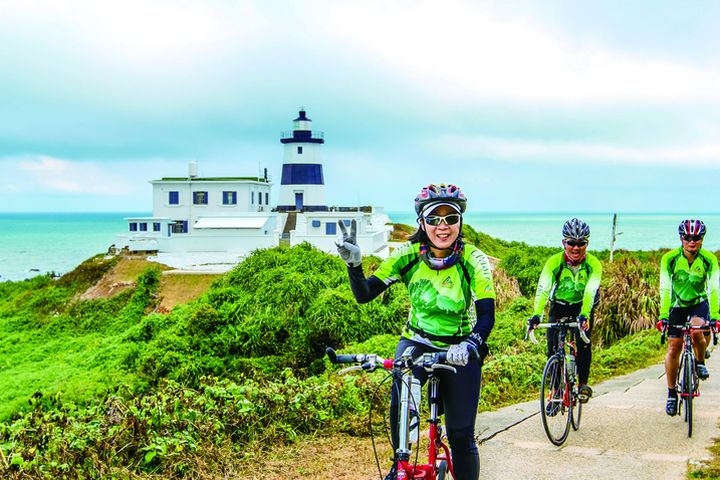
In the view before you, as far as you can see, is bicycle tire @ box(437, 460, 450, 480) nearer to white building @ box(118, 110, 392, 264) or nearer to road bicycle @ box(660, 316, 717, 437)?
road bicycle @ box(660, 316, 717, 437)

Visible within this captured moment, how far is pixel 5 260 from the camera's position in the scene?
333 feet

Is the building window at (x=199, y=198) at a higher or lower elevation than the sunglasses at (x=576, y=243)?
higher

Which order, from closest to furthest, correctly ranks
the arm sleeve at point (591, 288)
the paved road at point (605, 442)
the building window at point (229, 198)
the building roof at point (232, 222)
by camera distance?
the paved road at point (605, 442), the arm sleeve at point (591, 288), the building roof at point (232, 222), the building window at point (229, 198)

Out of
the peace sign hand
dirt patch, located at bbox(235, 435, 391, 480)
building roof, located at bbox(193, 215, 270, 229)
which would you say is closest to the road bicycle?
dirt patch, located at bbox(235, 435, 391, 480)

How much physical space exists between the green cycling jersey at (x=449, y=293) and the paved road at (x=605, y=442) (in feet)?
6.38

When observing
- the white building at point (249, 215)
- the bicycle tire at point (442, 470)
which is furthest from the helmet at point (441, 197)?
the white building at point (249, 215)

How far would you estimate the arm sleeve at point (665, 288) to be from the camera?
7527 millimetres

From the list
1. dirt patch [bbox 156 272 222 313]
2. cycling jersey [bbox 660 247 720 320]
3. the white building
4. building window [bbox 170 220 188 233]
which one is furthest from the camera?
building window [bbox 170 220 188 233]

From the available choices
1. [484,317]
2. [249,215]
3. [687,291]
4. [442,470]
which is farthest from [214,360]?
[249,215]

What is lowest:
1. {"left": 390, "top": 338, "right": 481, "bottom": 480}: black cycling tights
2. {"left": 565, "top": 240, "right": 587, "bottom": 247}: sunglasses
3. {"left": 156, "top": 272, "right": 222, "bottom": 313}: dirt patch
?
{"left": 156, "top": 272, "right": 222, "bottom": 313}: dirt patch

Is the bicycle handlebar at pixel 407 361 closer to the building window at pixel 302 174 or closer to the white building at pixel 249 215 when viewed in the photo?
the white building at pixel 249 215

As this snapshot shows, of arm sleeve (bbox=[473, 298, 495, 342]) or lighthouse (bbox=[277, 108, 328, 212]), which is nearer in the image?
arm sleeve (bbox=[473, 298, 495, 342])

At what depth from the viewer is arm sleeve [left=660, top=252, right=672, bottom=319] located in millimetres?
7527

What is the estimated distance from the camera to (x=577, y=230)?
7180 mm
